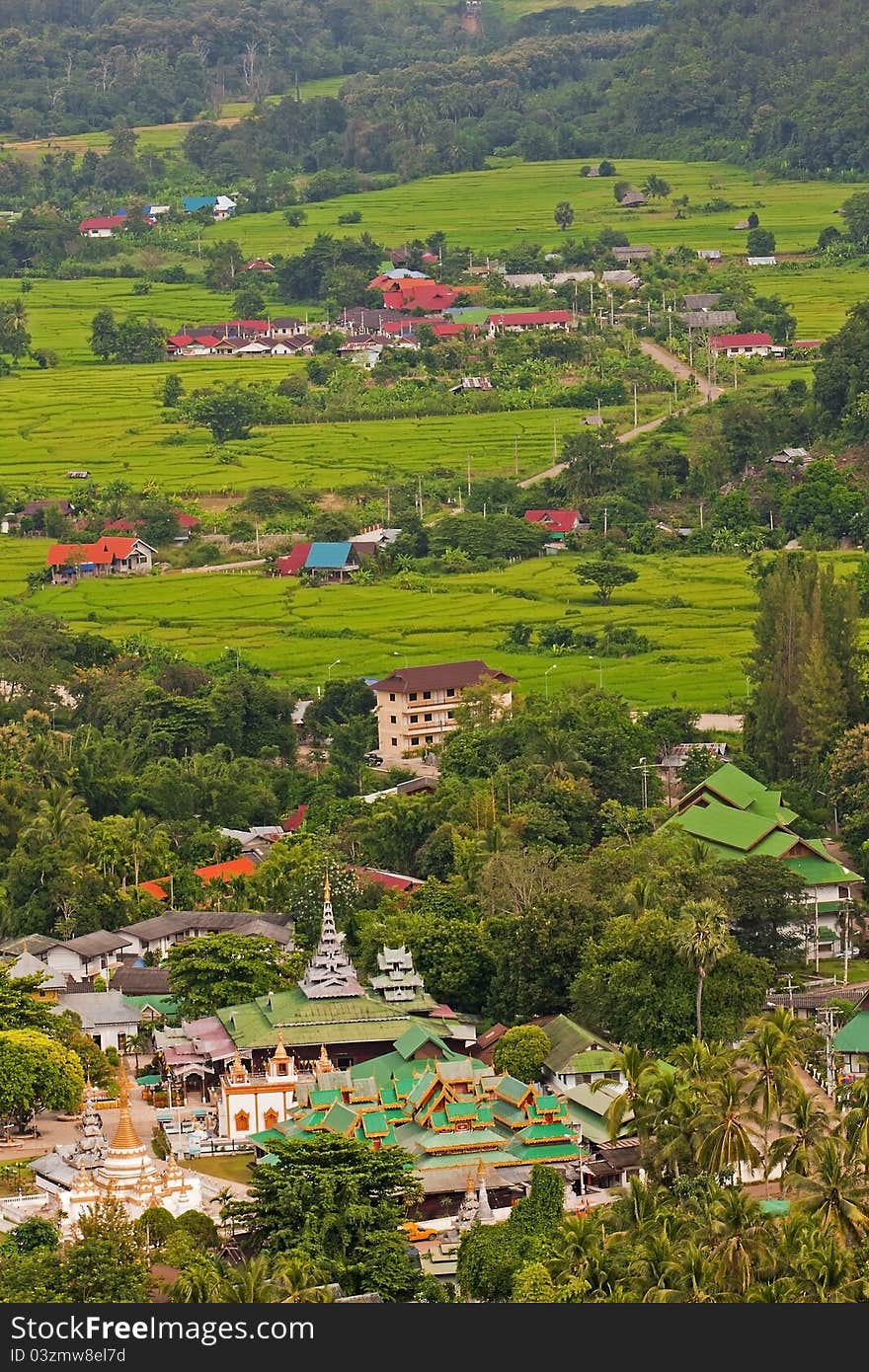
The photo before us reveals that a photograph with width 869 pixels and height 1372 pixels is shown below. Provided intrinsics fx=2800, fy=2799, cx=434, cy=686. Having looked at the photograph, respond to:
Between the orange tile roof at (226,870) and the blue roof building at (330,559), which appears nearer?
the orange tile roof at (226,870)

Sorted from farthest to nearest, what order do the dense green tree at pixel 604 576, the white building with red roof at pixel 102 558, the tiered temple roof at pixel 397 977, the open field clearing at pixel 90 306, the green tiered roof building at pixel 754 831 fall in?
the open field clearing at pixel 90 306 < the white building with red roof at pixel 102 558 < the dense green tree at pixel 604 576 < the green tiered roof building at pixel 754 831 < the tiered temple roof at pixel 397 977

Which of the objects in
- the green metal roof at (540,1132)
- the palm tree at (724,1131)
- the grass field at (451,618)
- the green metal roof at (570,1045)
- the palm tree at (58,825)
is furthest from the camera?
the grass field at (451,618)

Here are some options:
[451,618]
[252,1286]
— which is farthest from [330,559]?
[252,1286]

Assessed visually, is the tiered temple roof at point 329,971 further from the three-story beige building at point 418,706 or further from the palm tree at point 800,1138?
the three-story beige building at point 418,706

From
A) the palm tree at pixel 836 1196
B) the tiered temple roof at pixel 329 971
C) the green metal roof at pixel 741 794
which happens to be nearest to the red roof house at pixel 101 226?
the green metal roof at pixel 741 794

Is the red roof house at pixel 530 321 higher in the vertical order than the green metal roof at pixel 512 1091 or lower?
higher

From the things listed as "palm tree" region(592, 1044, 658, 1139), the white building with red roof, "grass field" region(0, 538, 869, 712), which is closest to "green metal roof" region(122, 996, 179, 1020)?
"palm tree" region(592, 1044, 658, 1139)
